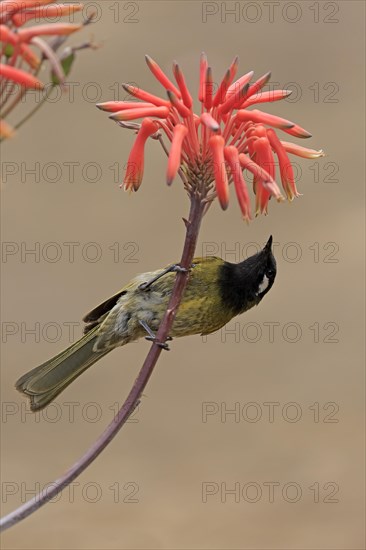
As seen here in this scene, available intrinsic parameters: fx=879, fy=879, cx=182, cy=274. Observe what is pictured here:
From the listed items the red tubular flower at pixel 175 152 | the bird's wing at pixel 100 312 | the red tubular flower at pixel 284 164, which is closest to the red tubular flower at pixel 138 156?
the red tubular flower at pixel 175 152

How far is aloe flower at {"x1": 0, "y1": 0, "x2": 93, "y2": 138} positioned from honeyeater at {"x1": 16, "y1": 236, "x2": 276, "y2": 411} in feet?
5.19

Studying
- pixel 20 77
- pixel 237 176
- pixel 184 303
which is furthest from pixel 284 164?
pixel 184 303

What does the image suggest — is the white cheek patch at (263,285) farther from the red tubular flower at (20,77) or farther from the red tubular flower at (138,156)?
the red tubular flower at (20,77)

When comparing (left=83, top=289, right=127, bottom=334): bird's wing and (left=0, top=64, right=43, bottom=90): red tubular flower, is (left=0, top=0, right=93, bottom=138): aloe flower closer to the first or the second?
(left=0, top=64, right=43, bottom=90): red tubular flower

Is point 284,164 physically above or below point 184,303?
above

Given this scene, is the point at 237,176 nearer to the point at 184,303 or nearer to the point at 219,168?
the point at 219,168

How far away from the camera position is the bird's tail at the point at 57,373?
2.58 metres

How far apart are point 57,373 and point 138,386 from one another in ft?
3.37

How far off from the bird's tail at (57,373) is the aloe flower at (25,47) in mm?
1368

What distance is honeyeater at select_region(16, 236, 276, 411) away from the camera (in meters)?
2.95

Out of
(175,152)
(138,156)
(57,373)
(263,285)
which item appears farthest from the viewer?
(263,285)

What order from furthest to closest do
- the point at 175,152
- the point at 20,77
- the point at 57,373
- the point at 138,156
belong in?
the point at 57,373 < the point at 138,156 < the point at 175,152 < the point at 20,77

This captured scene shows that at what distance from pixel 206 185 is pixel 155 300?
4.28ft

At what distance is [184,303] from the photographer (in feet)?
10.1
